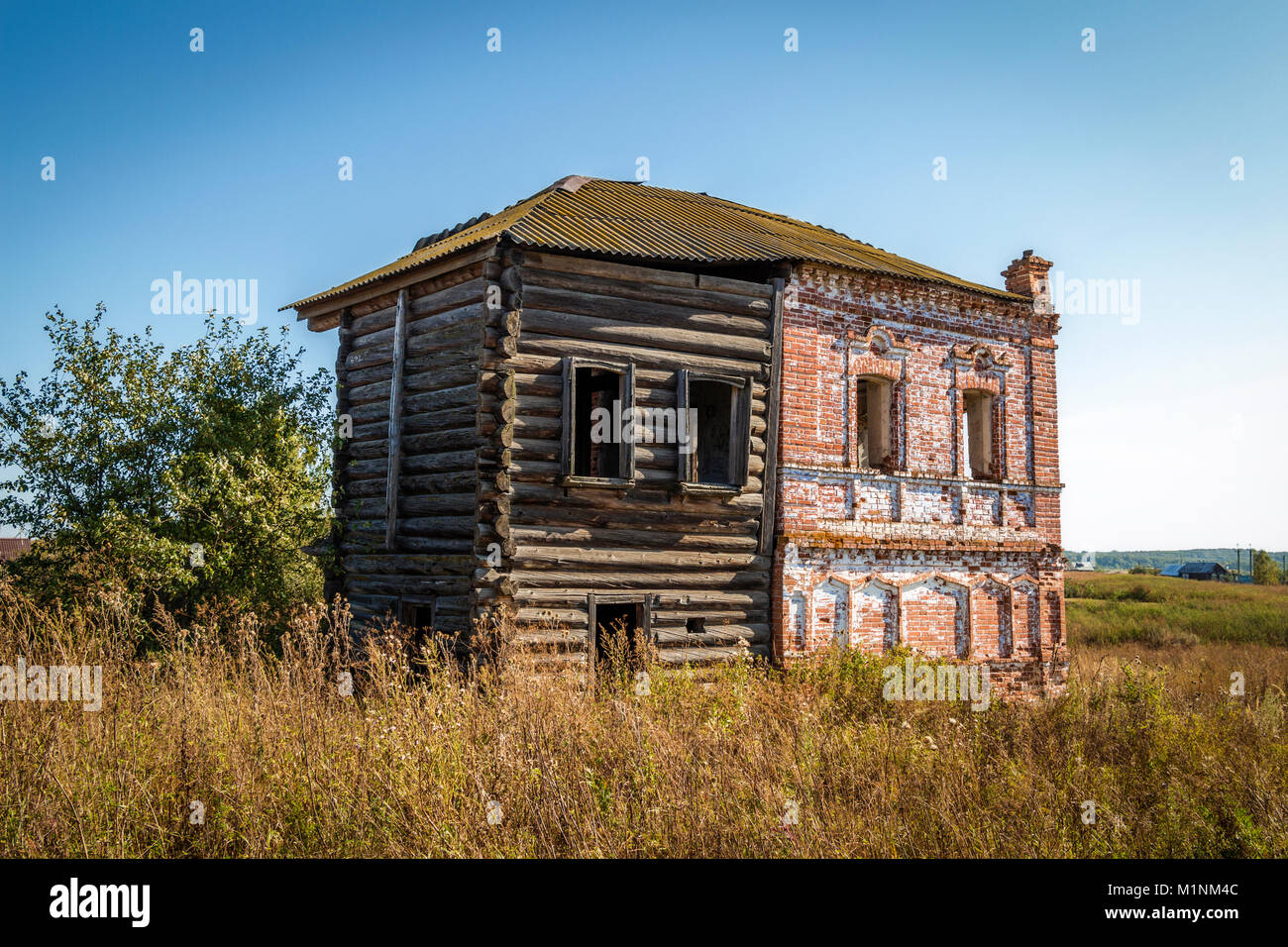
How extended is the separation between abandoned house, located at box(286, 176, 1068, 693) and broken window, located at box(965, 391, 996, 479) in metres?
0.05

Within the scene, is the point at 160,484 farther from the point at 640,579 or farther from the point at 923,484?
the point at 923,484

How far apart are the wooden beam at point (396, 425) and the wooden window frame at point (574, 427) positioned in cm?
283

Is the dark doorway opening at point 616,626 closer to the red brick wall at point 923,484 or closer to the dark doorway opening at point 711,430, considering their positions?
the red brick wall at point 923,484

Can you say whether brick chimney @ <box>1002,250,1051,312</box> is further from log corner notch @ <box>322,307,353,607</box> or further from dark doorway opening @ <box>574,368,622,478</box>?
log corner notch @ <box>322,307,353,607</box>

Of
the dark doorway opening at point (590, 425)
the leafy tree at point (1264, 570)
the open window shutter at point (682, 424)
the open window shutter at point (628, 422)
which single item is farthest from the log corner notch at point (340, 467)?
the leafy tree at point (1264, 570)

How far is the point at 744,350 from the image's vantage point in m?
12.1

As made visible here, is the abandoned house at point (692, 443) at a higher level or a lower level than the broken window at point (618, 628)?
higher

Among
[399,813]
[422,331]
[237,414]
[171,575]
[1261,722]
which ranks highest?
[422,331]

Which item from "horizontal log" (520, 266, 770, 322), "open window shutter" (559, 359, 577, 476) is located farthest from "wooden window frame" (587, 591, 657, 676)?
"horizontal log" (520, 266, 770, 322)

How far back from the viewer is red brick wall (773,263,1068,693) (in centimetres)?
1256

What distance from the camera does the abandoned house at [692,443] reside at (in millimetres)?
10742
